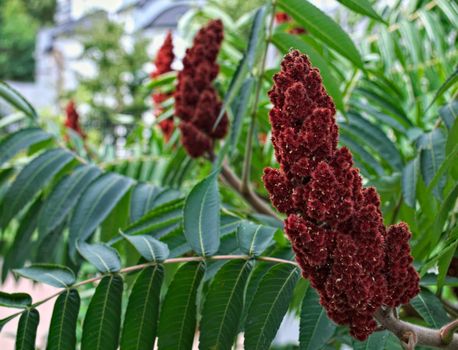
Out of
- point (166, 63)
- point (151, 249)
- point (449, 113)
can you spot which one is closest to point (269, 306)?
point (151, 249)

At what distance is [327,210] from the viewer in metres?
0.59

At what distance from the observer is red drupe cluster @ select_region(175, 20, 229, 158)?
128 centimetres

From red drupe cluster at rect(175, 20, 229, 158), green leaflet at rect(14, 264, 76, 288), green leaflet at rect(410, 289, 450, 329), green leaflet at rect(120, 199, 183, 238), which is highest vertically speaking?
red drupe cluster at rect(175, 20, 229, 158)

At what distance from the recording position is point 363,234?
1.99 ft

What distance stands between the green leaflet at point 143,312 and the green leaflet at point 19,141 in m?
0.57

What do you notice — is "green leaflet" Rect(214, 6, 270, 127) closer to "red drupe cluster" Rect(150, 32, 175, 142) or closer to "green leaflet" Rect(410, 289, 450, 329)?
"green leaflet" Rect(410, 289, 450, 329)

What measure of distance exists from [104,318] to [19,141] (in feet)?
2.08

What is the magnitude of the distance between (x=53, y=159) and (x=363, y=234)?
799 mm

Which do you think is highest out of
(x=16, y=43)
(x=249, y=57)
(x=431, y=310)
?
(x=16, y=43)

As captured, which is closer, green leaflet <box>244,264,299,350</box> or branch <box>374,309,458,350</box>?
branch <box>374,309,458,350</box>

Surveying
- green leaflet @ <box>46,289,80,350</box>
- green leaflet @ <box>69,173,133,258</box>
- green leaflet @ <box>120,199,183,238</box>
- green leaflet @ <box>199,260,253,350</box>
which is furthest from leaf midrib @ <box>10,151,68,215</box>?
green leaflet @ <box>199,260,253,350</box>

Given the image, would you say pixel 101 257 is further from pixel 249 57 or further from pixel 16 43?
pixel 16 43

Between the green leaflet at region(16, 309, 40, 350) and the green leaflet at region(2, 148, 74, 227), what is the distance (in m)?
0.44

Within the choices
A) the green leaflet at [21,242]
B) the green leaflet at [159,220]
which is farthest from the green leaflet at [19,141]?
the green leaflet at [159,220]
